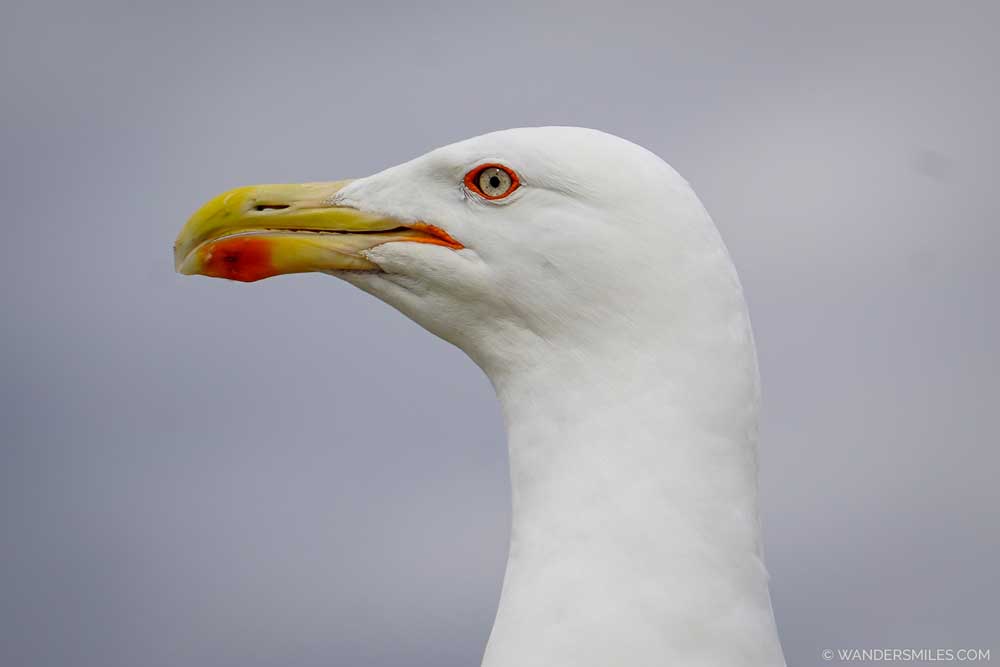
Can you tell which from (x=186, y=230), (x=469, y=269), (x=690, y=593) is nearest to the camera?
(x=690, y=593)

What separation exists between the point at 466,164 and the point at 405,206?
0.29m

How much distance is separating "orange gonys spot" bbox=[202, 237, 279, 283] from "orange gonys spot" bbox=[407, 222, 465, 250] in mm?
567

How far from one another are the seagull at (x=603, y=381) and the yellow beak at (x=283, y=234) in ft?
0.19

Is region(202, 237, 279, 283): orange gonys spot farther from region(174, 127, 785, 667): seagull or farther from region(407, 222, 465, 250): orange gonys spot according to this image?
region(407, 222, 465, 250): orange gonys spot

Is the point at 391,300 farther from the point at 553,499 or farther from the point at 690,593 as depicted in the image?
the point at 690,593

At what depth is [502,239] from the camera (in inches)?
185

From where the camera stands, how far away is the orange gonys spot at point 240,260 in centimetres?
499

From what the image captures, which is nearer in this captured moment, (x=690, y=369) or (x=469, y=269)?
(x=690, y=369)

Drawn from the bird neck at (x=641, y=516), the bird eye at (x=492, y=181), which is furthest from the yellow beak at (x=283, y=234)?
the bird neck at (x=641, y=516)

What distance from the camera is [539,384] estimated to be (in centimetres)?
461

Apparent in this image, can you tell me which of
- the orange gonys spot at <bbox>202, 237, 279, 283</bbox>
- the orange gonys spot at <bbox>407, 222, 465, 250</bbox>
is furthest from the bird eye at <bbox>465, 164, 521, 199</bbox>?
the orange gonys spot at <bbox>202, 237, 279, 283</bbox>

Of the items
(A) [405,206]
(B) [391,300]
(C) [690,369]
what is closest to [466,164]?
(A) [405,206]

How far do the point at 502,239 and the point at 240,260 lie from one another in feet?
3.43

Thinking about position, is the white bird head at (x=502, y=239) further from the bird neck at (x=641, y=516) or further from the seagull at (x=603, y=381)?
the bird neck at (x=641, y=516)
